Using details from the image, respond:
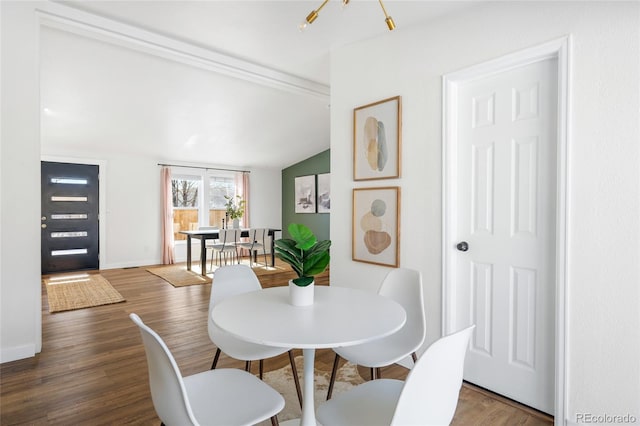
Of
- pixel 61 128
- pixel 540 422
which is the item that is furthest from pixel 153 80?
pixel 540 422

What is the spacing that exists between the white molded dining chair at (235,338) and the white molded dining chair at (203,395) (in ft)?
0.78

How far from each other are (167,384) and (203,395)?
1.08 ft

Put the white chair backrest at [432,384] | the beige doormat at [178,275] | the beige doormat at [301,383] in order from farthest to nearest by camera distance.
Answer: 1. the beige doormat at [178,275]
2. the beige doormat at [301,383]
3. the white chair backrest at [432,384]

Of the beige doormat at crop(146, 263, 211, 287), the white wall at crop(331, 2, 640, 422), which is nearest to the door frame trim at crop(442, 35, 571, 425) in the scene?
the white wall at crop(331, 2, 640, 422)

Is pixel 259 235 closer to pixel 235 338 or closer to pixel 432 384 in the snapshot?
pixel 235 338

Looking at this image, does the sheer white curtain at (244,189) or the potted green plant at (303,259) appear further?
the sheer white curtain at (244,189)

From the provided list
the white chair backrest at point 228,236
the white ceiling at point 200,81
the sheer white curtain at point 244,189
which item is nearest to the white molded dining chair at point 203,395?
the white ceiling at point 200,81

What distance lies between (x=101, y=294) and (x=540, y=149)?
16.8 feet

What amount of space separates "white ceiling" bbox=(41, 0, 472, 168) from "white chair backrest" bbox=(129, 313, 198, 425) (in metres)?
2.39

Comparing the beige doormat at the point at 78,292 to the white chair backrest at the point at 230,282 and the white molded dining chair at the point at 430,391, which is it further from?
the white molded dining chair at the point at 430,391

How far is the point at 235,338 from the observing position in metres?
1.68

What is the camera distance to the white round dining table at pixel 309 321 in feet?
3.82

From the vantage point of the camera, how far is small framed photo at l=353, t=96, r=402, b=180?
2.63 metres

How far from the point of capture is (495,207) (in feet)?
7.14
